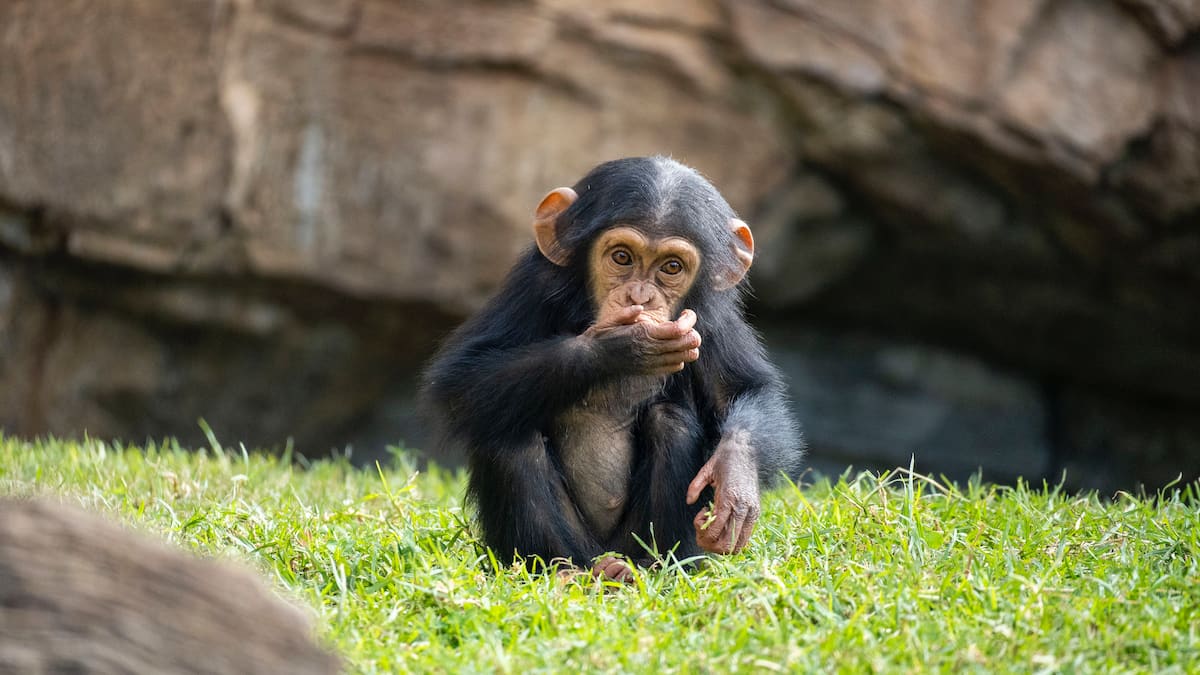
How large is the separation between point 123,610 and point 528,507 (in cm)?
204

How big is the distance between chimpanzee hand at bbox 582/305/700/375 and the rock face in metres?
Result: 6.60

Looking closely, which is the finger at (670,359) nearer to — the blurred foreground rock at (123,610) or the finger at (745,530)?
the finger at (745,530)

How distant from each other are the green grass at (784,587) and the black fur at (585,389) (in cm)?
30

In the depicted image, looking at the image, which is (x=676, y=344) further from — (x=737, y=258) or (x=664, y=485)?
(x=737, y=258)

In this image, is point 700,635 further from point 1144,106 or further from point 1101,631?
point 1144,106

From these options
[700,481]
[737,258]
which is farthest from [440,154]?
[700,481]

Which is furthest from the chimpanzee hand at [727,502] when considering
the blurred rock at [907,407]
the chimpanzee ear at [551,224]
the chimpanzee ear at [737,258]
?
the blurred rock at [907,407]

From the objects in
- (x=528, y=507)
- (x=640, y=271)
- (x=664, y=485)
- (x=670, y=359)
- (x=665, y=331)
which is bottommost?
(x=528, y=507)

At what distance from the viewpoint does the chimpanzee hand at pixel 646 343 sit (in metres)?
5.01

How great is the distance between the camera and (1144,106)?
1163 centimetres

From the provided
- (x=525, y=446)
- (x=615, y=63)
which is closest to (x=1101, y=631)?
(x=525, y=446)

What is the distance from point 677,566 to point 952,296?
928cm

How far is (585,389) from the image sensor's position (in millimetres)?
5203

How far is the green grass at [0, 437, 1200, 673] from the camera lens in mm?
3889
